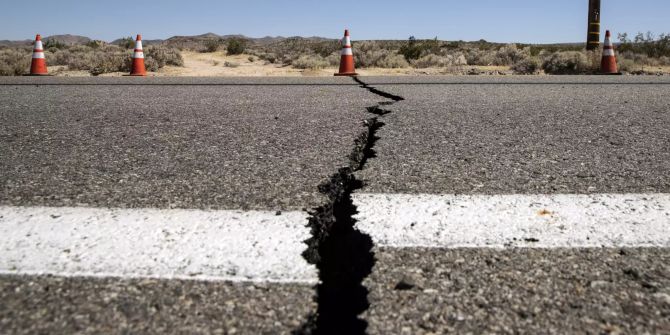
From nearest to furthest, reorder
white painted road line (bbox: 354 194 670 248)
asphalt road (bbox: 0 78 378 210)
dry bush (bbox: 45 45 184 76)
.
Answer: white painted road line (bbox: 354 194 670 248), asphalt road (bbox: 0 78 378 210), dry bush (bbox: 45 45 184 76)

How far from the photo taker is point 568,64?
1638 centimetres

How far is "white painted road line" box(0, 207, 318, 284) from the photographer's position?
1413 millimetres

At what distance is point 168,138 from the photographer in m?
3.31

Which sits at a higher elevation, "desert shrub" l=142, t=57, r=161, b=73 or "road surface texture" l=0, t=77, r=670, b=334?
"desert shrub" l=142, t=57, r=161, b=73

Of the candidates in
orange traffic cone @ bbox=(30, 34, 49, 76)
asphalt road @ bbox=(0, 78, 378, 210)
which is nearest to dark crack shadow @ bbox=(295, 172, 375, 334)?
asphalt road @ bbox=(0, 78, 378, 210)

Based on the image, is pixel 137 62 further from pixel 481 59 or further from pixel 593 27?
pixel 481 59

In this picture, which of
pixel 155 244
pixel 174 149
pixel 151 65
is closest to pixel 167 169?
pixel 174 149

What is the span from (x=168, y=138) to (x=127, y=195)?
123cm

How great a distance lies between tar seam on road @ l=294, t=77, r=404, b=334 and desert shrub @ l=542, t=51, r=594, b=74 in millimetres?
14839

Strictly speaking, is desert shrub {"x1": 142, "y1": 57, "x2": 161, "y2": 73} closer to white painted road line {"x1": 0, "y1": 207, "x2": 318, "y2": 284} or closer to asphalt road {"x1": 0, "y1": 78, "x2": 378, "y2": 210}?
asphalt road {"x1": 0, "y1": 78, "x2": 378, "y2": 210}

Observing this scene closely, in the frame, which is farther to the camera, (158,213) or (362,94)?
(362,94)

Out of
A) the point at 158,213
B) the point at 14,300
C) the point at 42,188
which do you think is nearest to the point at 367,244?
the point at 158,213

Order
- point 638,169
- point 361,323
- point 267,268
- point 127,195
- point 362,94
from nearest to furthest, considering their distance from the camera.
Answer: point 361,323 < point 267,268 < point 127,195 < point 638,169 < point 362,94

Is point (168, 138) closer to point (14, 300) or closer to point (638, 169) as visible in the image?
point (14, 300)
